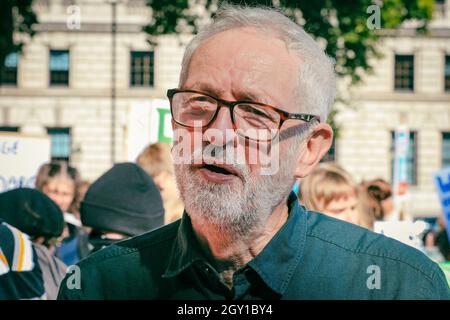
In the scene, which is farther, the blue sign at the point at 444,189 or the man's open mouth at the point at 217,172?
the blue sign at the point at 444,189

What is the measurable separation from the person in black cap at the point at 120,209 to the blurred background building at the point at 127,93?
26.2 m

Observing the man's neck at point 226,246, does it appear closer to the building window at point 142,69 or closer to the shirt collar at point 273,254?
the shirt collar at point 273,254

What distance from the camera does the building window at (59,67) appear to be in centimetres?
3098

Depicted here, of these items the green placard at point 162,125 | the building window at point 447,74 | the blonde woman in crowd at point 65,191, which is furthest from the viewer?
the building window at point 447,74

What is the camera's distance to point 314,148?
211 centimetres

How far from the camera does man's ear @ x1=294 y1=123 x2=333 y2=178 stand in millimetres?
2076

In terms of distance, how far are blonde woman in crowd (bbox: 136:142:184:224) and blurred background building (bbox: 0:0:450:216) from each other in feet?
80.7

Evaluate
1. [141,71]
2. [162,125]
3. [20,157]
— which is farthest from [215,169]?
[141,71]

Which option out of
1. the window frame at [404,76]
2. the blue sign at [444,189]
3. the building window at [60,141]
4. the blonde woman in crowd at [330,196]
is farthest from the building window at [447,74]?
the blonde woman in crowd at [330,196]

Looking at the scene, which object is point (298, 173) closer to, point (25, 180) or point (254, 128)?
point (254, 128)

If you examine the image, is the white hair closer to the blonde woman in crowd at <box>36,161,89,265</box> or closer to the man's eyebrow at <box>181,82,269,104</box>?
the man's eyebrow at <box>181,82,269,104</box>

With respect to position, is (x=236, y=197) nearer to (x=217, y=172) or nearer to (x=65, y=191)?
(x=217, y=172)

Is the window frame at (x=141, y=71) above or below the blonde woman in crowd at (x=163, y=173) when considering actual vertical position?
above

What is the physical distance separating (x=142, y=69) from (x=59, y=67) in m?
3.43
